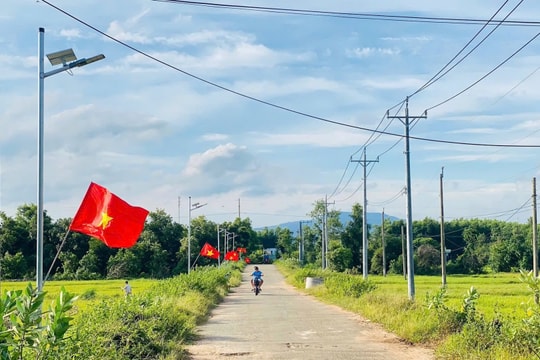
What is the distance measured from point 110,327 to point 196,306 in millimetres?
8825

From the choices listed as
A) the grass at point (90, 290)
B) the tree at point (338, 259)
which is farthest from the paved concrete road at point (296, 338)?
the tree at point (338, 259)

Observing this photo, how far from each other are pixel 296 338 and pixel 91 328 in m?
5.46

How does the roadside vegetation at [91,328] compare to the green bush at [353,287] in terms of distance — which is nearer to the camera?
the roadside vegetation at [91,328]

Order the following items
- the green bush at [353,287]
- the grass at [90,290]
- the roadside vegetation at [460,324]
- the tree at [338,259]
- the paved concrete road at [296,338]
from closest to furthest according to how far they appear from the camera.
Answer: the roadside vegetation at [460,324]
the paved concrete road at [296,338]
the green bush at [353,287]
the grass at [90,290]
the tree at [338,259]

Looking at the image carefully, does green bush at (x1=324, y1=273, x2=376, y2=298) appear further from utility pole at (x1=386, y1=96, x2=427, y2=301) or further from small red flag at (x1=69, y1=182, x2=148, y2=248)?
small red flag at (x1=69, y1=182, x2=148, y2=248)

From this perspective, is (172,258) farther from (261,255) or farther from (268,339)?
(268,339)

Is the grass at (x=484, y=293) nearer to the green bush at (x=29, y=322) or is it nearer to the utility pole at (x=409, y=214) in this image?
the utility pole at (x=409, y=214)

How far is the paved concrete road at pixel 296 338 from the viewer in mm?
11695

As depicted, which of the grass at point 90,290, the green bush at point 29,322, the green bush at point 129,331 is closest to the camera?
the green bush at point 29,322

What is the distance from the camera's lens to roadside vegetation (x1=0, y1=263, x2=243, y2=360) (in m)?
5.53

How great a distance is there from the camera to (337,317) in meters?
18.7

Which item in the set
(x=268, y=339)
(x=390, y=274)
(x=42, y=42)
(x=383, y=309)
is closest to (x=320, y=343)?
(x=268, y=339)

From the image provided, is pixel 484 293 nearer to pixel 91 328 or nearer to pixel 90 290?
pixel 90 290

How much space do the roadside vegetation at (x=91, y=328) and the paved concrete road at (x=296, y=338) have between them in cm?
74
